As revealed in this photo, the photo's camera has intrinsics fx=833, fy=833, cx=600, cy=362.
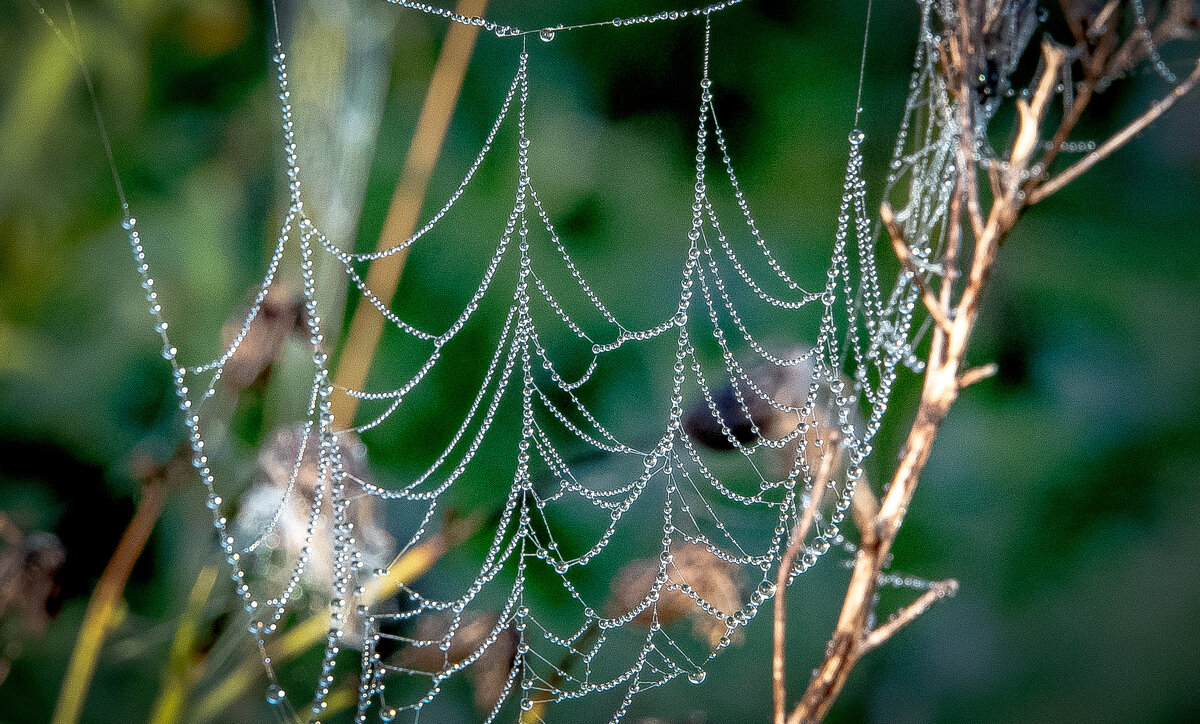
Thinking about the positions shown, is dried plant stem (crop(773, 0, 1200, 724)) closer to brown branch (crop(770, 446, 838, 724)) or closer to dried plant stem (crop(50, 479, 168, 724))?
brown branch (crop(770, 446, 838, 724))

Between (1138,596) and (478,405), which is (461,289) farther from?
(1138,596)

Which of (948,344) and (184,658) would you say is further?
(184,658)

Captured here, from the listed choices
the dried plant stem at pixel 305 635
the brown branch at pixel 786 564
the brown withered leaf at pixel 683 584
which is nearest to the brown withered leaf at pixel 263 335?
the dried plant stem at pixel 305 635

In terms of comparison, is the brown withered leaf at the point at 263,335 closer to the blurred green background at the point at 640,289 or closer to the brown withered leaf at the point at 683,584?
the blurred green background at the point at 640,289

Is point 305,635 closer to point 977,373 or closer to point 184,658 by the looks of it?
point 184,658

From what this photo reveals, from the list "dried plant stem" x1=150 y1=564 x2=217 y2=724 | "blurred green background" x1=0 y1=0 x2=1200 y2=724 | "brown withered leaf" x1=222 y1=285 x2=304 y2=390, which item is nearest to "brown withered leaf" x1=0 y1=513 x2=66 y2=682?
"blurred green background" x1=0 y1=0 x2=1200 y2=724

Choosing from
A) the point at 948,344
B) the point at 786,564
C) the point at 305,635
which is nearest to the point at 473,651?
the point at 305,635

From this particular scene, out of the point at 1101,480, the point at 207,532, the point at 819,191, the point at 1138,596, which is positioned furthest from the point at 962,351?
the point at 207,532
